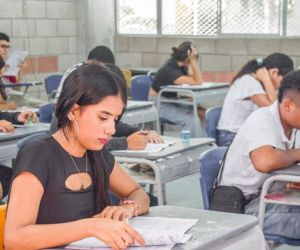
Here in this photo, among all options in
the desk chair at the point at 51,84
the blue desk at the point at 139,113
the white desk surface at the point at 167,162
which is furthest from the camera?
the desk chair at the point at 51,84

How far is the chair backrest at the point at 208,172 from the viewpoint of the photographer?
10.2ft

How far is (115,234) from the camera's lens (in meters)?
1.79

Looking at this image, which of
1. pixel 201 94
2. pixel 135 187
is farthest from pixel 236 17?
pixel 135 187

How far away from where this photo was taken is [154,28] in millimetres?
9156

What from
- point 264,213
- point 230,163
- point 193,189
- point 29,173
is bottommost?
point 193,189

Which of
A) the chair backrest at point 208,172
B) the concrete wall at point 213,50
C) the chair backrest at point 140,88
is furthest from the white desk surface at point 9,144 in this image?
the concrete wall at point 213,50

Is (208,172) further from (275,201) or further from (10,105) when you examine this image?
(10,105)

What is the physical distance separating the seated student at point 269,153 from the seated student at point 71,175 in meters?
0.97

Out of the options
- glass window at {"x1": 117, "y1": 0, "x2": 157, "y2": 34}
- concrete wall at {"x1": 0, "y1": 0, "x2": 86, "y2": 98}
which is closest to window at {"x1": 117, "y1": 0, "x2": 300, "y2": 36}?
glass window at {"x1": 117, "y1": 0, "x2": 157, "y2": 34}

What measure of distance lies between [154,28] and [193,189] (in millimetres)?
3869

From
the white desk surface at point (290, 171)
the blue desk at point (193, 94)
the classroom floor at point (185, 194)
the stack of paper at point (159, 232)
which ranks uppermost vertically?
the stack of paper at point (159, 232)

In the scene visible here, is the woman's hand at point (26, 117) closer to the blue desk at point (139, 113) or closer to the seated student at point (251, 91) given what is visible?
the blue desk at point (139, 113)

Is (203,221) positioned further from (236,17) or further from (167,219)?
(236,17)

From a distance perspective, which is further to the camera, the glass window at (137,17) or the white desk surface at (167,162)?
the glass window at (137,17)
